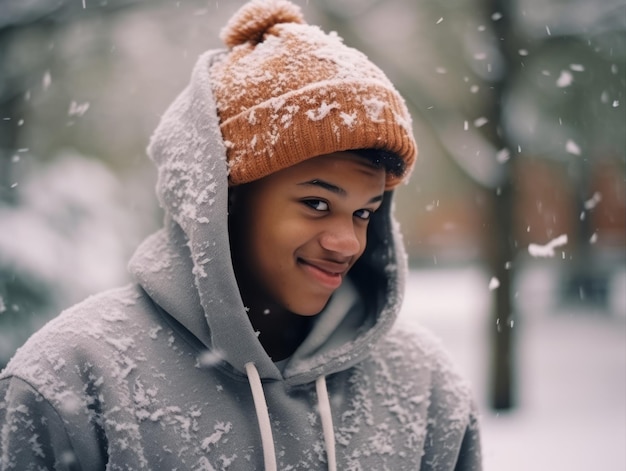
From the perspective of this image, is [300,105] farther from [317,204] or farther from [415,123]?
[415,123]

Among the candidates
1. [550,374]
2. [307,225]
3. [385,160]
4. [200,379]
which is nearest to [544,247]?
[385,160]

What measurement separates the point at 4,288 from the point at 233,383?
2520mm

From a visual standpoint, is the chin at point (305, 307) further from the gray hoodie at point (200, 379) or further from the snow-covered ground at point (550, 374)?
the snow-covered ground at point (550, 374)

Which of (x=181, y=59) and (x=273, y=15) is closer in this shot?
(x=273, y=15)

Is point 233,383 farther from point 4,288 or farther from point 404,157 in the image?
point 4,288

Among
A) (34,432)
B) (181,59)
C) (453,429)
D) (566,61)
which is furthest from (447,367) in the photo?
(566,61)

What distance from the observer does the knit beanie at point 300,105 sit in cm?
157

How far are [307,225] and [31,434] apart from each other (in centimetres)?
86

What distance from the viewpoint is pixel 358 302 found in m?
2.01

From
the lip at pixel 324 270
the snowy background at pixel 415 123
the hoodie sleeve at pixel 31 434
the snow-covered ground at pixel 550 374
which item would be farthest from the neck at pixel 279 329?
the snowy background at pixel 415 123

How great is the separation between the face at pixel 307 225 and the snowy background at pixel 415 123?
2530 millimetres

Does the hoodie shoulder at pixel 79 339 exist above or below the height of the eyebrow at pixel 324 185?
below

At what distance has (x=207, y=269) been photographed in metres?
1.57

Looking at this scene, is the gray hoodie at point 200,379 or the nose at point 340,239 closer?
the gray hoodie at point 200,379
